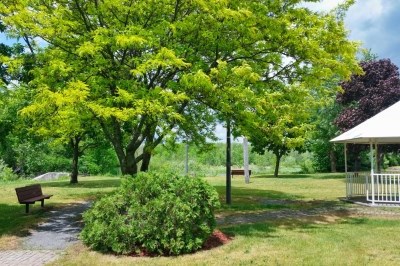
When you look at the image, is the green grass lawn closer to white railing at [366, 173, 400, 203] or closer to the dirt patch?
the dirt patch

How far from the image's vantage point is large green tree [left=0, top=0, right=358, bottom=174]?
36.7 ft

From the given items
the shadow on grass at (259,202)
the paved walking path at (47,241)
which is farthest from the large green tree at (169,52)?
the shadow on grass at (259,202)

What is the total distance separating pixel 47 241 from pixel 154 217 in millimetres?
3371

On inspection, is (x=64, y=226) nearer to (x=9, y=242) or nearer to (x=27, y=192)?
(x=9, y=242)

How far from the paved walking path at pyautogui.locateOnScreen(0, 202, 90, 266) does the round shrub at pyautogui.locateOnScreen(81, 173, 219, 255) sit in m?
0.90

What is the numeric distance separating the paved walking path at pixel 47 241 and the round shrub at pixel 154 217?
90 centimetres

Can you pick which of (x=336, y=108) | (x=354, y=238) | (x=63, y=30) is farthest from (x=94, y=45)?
(x=336, y=108)

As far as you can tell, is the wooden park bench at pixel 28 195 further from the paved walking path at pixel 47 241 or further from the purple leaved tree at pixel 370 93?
the purple leaved tree at pixel 370 93

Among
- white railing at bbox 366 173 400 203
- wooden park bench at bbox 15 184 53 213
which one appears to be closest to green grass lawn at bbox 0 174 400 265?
wooden park bench at bbox 15 184 53 213

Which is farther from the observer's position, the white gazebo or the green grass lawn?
the white gazebo

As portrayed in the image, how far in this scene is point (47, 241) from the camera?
11.1 metres

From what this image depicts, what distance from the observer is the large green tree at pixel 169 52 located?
440 inches

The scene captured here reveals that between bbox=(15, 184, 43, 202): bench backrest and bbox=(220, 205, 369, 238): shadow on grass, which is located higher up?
bbox=(15, 184, 43, 202): bench backrest

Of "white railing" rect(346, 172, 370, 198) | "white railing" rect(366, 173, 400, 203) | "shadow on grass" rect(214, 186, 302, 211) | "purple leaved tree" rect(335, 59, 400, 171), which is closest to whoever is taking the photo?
"shadow on grass" rect(214, 186, 302, 211)
